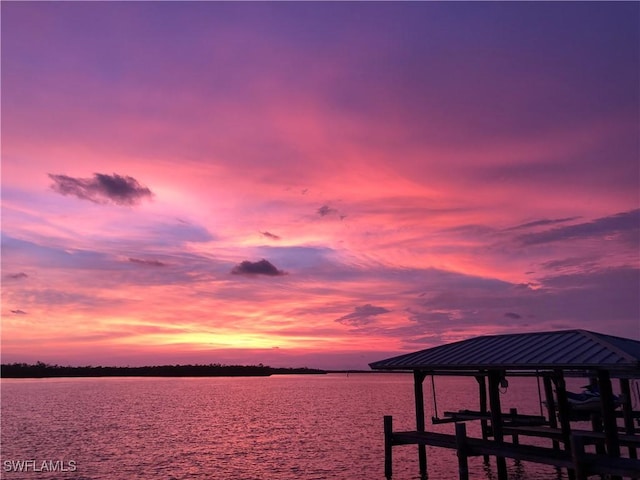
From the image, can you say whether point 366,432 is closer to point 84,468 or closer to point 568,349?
point 84,468

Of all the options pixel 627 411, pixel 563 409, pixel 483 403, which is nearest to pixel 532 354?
pixel 563 409

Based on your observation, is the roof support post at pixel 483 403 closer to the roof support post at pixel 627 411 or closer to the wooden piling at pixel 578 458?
the roof support post at pixel 627 411

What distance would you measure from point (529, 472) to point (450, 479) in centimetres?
531

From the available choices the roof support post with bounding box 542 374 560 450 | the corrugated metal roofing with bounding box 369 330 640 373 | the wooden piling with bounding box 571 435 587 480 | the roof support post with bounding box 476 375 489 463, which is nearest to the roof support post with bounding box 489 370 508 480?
the corrugated metal roofing with bounding box 369 330 640 373

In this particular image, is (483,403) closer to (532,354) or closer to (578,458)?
(532,354)

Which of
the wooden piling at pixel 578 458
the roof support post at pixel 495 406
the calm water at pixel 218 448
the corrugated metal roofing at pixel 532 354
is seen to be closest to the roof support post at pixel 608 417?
the corrugated metal roofing at pixel 532 354

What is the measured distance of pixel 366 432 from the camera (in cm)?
4806

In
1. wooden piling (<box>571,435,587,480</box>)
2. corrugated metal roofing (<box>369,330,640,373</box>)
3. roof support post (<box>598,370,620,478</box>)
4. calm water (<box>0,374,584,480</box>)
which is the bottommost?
calm water (<box>0,374,584,480</box>)

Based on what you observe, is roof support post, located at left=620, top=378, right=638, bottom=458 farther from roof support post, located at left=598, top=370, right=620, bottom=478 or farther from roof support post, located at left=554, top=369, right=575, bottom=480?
roof support post, located at left=598, top=370, right=620, bottom=478

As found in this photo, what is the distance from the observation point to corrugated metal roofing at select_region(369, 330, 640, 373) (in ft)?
55.4

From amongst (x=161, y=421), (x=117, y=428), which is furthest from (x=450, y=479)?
(x=161, y=421)

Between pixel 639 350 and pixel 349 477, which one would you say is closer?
pixel 639 350

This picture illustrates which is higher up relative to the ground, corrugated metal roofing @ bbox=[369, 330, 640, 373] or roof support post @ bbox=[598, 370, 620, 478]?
corrugated metal roofing @ bbox=[369, 330, 640, 373]

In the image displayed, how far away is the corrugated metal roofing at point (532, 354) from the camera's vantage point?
16.9 m
